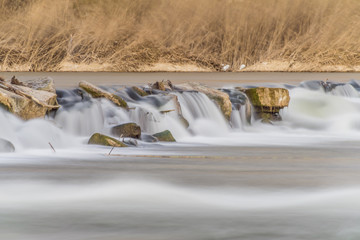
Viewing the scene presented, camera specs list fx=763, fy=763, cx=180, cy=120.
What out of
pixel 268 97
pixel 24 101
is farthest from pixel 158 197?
pixel 268 97

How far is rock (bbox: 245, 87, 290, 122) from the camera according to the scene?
2300cm

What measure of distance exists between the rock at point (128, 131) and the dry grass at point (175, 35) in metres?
164

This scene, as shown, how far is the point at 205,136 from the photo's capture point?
1909cm

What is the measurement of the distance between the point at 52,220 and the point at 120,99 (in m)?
10.9

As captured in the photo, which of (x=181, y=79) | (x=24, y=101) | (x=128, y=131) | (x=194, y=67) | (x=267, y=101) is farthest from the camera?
(x=194, y=67)

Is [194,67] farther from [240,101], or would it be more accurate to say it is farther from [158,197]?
[158,197]

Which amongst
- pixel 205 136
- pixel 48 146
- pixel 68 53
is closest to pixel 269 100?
pixel 205 136

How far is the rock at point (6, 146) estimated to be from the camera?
1296 centimetres

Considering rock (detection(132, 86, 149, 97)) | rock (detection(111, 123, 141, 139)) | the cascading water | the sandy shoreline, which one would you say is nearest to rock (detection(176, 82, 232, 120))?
the cascading water

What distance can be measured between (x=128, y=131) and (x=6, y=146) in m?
3.43

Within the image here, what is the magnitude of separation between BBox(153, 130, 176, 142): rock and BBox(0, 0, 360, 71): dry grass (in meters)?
163

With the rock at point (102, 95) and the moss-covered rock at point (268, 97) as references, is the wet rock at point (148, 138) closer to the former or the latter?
the rock at point (102, 95)

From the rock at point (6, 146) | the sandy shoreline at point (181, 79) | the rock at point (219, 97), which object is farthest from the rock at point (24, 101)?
the sandy shoreline at point (181, 79)

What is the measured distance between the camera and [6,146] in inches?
516
